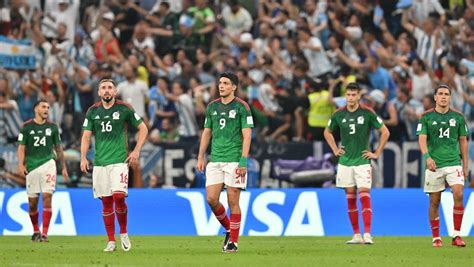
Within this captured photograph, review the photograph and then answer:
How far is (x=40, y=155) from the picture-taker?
2111cm

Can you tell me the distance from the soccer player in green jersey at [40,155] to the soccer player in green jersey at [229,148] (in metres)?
5.07

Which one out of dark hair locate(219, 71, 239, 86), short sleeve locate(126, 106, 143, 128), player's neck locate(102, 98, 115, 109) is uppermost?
dark hair locate(219, 71, 239, 86)

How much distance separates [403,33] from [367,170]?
29.0ft

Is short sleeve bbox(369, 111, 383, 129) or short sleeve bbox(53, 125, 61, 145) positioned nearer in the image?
short sleeve bbox(369, 111, 383, 129)

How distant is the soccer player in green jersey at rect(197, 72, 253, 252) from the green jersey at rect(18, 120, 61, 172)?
5.09m

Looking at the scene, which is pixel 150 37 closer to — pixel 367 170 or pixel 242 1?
pixel 242 1

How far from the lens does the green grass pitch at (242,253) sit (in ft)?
47.6

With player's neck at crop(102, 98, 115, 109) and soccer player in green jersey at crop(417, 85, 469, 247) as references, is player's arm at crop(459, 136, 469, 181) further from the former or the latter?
player's neck at crop(102, 98, 115, 109)

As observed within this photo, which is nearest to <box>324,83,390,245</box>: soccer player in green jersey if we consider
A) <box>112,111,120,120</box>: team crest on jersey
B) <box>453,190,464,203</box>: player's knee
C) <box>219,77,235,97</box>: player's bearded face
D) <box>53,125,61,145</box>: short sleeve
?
<box>453,190,464,203</box>: player's knee

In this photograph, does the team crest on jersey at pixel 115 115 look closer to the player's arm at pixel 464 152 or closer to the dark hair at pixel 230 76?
the dark hair at pixel 230 76

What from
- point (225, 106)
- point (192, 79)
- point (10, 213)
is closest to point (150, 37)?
point (192, 79)

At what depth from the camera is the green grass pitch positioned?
1450cm

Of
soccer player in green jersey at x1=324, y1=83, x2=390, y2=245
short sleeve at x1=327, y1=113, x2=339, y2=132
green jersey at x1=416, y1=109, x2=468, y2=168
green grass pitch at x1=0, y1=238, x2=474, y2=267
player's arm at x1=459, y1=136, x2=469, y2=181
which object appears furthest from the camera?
short sleeve at x1=327, y1=113, x2=339, y2=132

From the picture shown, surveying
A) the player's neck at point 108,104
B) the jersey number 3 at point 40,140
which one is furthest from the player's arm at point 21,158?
the player's neck at point 108,104
